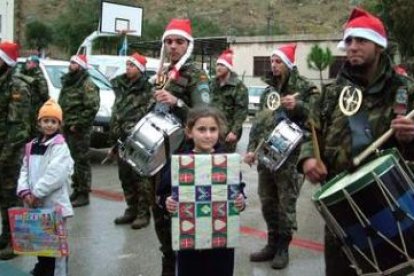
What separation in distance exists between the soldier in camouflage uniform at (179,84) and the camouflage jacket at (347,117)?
1250 millimetres

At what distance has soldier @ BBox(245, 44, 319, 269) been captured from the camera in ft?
18.7

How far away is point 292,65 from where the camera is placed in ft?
19.7

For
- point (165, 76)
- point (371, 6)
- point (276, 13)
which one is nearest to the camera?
point (165, 76)

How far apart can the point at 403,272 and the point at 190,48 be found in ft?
8.13

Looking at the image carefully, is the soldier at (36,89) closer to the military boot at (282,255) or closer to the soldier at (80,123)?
the soldier at (80,123)

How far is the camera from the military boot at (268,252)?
19.6 ft

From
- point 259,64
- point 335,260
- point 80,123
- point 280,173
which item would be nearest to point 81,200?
point 80,123

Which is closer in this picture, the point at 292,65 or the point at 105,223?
the point at 292,65

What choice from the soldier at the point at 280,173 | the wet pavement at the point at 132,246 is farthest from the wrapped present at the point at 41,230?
the soldier at the point at 280,173

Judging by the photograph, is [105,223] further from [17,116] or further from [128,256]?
[17,116]

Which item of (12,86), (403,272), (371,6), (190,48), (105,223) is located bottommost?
(105,223)

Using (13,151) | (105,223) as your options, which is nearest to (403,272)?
(13,151)

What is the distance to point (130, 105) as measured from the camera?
24.9ft

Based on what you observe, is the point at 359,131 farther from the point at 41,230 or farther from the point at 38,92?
the point at 38,92
